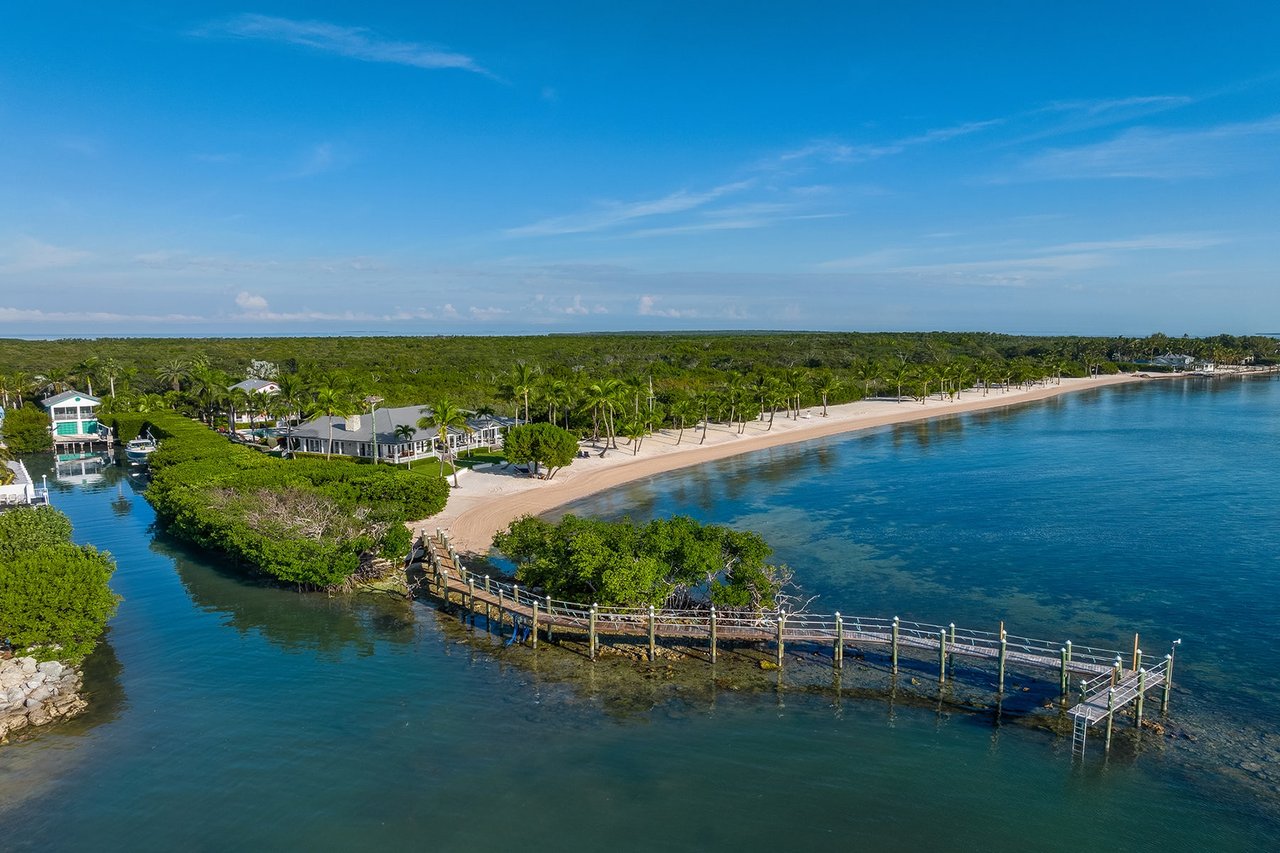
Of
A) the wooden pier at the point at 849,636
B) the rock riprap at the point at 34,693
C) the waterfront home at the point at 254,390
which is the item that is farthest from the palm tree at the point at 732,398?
the rock riprap at the point at 34,693

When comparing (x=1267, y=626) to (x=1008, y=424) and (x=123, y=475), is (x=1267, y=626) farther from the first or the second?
(x=123, y=475)

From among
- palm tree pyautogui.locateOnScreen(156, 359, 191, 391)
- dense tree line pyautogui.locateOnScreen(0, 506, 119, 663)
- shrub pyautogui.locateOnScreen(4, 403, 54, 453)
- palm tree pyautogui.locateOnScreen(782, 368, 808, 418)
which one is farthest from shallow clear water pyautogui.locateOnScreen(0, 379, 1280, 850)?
palm tree pyautogui.locateOnScreen(156, 359, 191, 391)

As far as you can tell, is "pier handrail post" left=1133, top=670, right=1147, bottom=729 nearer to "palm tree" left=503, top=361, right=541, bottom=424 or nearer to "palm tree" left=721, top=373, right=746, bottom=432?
"palm tree" left=503, top=361, right=541, bottom=424

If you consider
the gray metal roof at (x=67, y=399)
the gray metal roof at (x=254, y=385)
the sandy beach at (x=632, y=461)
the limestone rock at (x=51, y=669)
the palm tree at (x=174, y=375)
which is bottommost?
the limestone rock at (x=51, y=669)

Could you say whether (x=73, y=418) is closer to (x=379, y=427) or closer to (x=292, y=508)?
(x=379, y=427)

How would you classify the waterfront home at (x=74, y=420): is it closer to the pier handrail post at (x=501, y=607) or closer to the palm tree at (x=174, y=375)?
the palm tree at (x=174, y=375)

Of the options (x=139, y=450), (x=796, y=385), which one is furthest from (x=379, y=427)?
(x=796, y=385)
